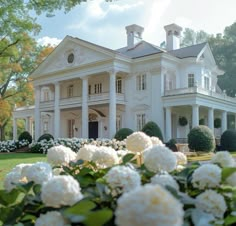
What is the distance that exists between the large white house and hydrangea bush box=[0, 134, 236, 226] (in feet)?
81.1

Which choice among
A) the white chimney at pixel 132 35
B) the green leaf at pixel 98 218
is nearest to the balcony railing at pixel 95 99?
the white chimney at pixel 132 35

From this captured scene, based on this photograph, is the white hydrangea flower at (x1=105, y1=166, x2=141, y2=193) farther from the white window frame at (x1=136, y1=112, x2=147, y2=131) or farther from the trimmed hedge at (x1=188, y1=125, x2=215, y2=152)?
the white window frame at (x1=136, y1=112, x2=147, y2=131)

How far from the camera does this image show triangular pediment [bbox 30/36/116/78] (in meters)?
30.2

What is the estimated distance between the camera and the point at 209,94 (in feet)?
94.4

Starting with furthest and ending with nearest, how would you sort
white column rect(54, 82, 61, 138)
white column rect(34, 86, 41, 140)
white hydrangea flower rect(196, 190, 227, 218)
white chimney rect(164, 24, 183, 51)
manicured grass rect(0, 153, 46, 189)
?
white column rect(34, 86, 41, 140), white chimney rect(164, 24, 183, 51), white column rect(54, 82, 61, 138), manicured grass rect(0, 153, 46, 189), white hydrangea flower rect(196, 190, 227, 218)

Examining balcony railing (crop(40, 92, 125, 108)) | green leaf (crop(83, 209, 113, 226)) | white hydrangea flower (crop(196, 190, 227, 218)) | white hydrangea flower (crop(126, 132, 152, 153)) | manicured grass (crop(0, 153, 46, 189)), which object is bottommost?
manicured grass (crop(0, 153, 46, 189))

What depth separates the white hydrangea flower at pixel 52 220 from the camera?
1.96 metres

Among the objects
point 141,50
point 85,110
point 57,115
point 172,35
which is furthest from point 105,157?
point 172,35

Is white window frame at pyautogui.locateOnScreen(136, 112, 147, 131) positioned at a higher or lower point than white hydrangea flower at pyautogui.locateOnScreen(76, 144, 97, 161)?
higher

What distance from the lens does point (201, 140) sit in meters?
23.3

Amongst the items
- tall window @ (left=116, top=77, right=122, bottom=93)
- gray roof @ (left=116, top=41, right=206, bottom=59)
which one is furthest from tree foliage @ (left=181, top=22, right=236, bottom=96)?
tall window @ (left=116, top=77, right=122, bottom=93)

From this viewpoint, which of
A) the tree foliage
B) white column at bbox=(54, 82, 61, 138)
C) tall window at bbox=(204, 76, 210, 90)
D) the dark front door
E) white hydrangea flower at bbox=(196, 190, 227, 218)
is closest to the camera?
white hydrangea flower at bbox=(196, 190, 227, 218)

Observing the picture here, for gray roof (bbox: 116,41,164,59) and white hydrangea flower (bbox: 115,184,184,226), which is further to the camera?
gray roof (bbox: 116,41,164,59)

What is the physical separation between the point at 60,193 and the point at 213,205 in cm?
91
